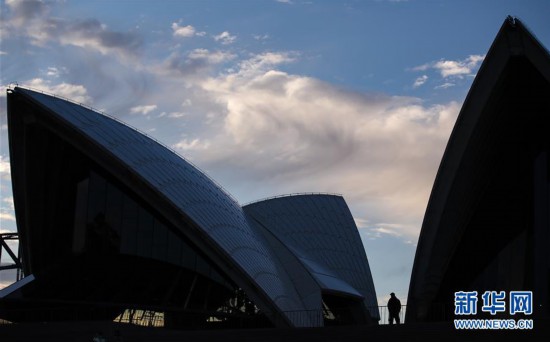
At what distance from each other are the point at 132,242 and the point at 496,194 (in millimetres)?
14629

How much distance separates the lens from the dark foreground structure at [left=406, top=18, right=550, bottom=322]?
91.7 feet

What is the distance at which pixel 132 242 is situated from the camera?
1399 inches

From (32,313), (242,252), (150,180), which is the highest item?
(150,180)

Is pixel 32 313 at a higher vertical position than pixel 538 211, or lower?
lower

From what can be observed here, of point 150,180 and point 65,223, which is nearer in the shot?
point 150,180

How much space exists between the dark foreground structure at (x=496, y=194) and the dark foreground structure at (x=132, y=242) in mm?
5563

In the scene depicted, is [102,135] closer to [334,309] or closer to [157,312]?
[157,312]

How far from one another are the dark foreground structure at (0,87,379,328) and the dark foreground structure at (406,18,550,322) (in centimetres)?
556

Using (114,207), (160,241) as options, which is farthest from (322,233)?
(114,207)

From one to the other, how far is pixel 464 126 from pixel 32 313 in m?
18.6

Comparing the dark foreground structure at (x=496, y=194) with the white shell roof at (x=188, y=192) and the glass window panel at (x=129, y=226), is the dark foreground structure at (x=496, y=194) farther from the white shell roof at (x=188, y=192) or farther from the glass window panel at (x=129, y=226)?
the glass window panel at (x=129, y=226)

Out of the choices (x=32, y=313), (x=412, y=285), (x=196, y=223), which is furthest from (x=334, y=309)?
(x=32, y=313)

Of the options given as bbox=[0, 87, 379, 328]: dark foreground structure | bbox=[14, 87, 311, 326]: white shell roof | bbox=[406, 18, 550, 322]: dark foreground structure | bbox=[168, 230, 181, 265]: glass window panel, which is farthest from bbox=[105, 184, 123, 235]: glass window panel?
bbox=[406, 18, 550, 322]: dark foreground structure

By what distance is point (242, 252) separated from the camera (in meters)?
33.1
